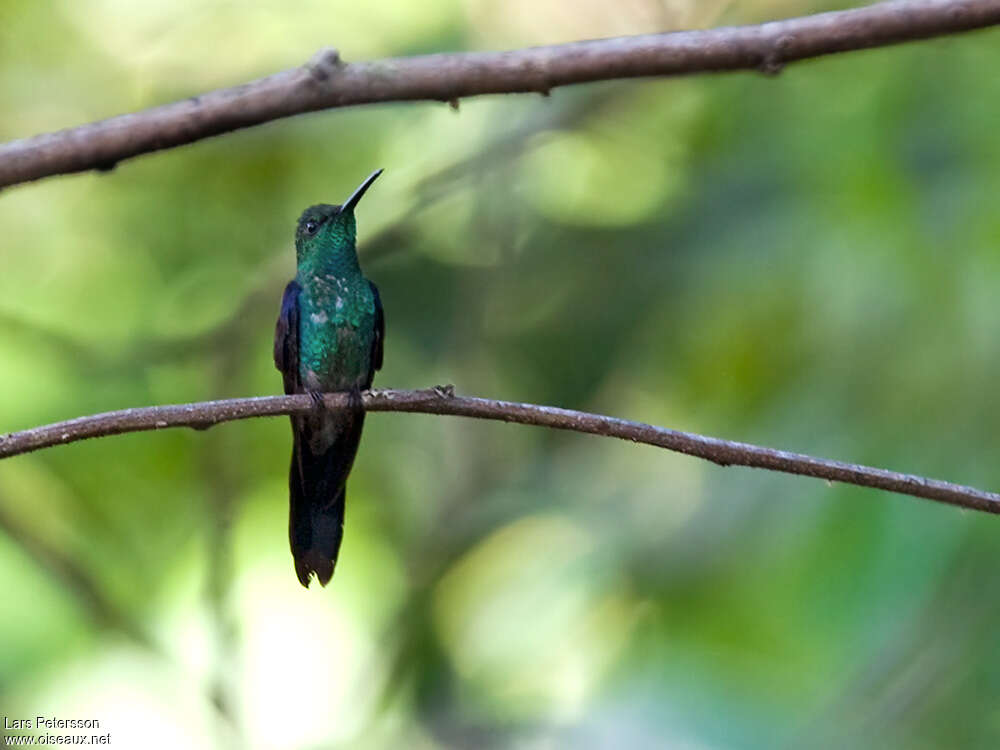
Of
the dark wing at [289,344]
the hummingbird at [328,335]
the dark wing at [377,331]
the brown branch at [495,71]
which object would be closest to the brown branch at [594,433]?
the brown branch at [495,71]

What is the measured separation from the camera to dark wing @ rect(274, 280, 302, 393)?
381 cm

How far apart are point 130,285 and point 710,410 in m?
2.11

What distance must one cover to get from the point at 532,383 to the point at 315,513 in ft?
4.08

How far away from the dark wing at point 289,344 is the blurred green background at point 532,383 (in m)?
0.33

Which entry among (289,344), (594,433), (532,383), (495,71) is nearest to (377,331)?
(289,344)

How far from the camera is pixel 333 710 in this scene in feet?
12.9

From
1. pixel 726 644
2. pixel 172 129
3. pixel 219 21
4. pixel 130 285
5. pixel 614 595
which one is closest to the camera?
pixel 172 129

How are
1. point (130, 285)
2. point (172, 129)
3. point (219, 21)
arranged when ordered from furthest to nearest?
point (219, 21) < point (130, 285) < point (172, 129)

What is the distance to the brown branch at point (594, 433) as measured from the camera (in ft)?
6.31

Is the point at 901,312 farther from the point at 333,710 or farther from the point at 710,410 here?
the point at 333,710

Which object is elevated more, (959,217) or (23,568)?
(959,217)

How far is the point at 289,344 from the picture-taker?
3.85 meters

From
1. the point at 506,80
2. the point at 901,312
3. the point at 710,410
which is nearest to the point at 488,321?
the point at 710,410

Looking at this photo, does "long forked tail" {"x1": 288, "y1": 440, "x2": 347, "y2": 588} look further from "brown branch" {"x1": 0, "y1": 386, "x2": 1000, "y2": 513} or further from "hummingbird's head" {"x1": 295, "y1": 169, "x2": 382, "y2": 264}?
"brown branch" {"x1": 0, "y1": 386, "x2": 1000, "y2": 513}
